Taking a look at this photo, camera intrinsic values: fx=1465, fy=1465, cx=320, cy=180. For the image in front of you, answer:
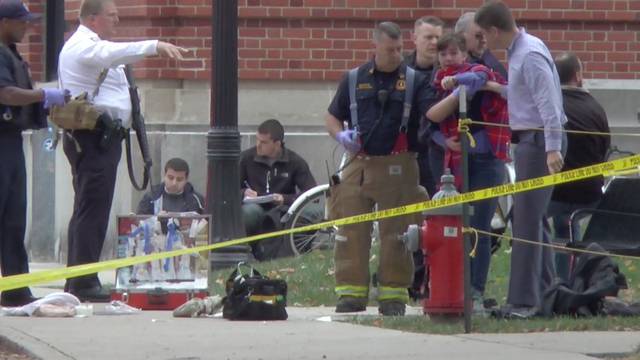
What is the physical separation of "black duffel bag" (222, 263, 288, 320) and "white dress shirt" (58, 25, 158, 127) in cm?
168

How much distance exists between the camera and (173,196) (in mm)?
12867

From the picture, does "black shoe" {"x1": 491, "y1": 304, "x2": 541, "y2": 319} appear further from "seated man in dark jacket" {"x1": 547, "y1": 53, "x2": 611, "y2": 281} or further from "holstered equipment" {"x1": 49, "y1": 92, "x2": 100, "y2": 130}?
"holstered equipment" {"x1": 49, "y1": 92, "x2": 100, "y2": 130}

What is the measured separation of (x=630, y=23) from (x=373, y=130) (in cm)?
551

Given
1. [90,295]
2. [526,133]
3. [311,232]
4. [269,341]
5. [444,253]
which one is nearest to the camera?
[269,341]

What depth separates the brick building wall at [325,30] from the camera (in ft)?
47.1

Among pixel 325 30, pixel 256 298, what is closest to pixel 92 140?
pixel 256 298

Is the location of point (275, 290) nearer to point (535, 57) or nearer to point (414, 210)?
point (414, 210)

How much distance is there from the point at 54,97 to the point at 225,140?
97.1 inches

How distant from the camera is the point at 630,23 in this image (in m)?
14.6

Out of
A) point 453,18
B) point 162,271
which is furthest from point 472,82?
point 453,18

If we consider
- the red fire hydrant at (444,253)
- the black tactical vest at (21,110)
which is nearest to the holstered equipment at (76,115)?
the black tactical vest at (21,110)

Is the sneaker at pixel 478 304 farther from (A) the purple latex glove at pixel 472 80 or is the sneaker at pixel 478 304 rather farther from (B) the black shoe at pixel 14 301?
(B) the black shoe at pixel 14 301

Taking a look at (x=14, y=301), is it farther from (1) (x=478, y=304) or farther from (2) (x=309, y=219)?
(2) (x=309, y=219)

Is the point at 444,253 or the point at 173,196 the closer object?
the point at 444,253
